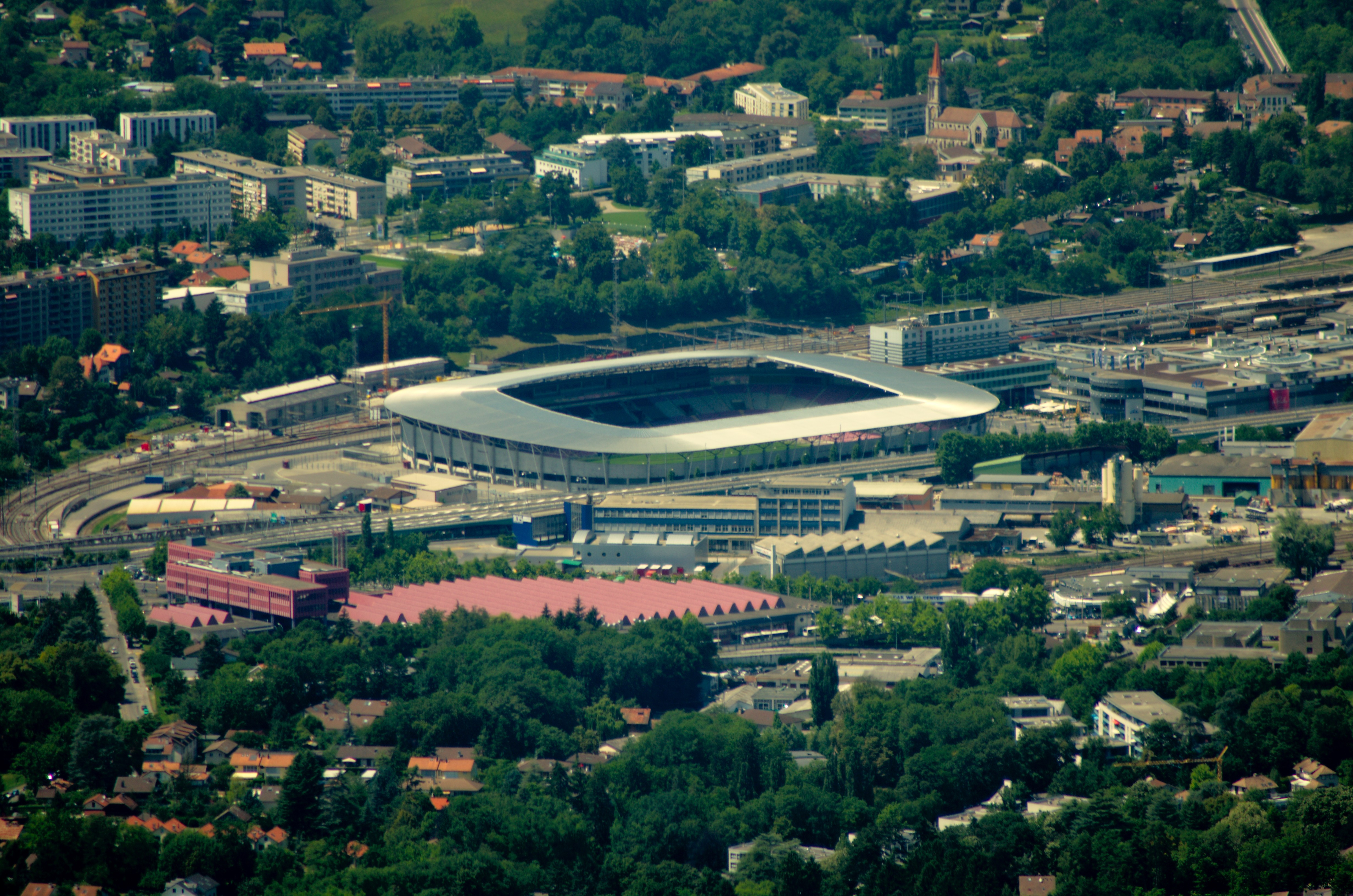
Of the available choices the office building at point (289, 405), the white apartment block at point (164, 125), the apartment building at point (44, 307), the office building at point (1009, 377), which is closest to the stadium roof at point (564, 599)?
the office building at point (289, 405)

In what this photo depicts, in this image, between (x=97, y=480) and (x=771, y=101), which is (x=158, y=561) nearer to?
(x=97, y=480)

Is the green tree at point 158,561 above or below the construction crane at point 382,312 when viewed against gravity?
below

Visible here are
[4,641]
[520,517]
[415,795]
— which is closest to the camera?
[415,795]

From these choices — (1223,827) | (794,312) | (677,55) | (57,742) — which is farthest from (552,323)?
(1223,827)

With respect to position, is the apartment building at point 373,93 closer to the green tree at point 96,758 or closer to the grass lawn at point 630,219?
the grass lawn at point 630,219

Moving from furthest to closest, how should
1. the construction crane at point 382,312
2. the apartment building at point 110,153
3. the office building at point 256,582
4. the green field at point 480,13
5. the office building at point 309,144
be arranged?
the green field at point 480,13 < the office building at point 309,144 < the apartment building at point 110,153 < the construction crane at point 382,312 < the office building at point 256,582

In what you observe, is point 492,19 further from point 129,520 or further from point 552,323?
point 129,520
